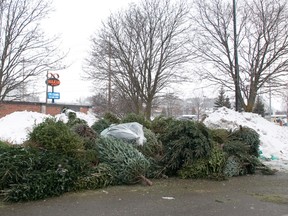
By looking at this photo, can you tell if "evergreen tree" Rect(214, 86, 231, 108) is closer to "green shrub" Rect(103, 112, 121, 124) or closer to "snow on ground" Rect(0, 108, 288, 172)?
"snow on ground" Rect(0, 108, 288, 172)

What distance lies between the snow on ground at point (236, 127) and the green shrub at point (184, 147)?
3.05 metres

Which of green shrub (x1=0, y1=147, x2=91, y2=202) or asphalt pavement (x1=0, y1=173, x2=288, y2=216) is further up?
green shrub (x1=0, y1=147, x2=91, y2=202)

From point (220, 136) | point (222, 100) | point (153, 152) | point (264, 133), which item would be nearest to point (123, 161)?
point (153, 152)

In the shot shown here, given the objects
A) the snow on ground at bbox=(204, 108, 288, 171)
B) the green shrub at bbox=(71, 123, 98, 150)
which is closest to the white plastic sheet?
the green shrub at bbox=(71, 123, 98, 150)

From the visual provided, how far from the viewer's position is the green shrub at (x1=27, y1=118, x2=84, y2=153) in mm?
6895

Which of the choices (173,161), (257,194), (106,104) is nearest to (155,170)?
(173,161)

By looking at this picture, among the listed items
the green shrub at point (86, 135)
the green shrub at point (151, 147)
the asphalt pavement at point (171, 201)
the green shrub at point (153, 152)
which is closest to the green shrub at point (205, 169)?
the asphalt pavement at point (171, 201)

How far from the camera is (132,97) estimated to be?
71.2 ft

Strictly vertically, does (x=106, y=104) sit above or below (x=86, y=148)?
above

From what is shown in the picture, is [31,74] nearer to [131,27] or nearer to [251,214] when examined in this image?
[131,27]

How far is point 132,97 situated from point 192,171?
14117 mm

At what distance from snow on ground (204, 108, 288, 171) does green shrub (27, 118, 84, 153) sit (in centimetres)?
629

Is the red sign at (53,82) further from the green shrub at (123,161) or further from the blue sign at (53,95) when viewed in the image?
the green shrub at (123,161)

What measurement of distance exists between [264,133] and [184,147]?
7458 mm
